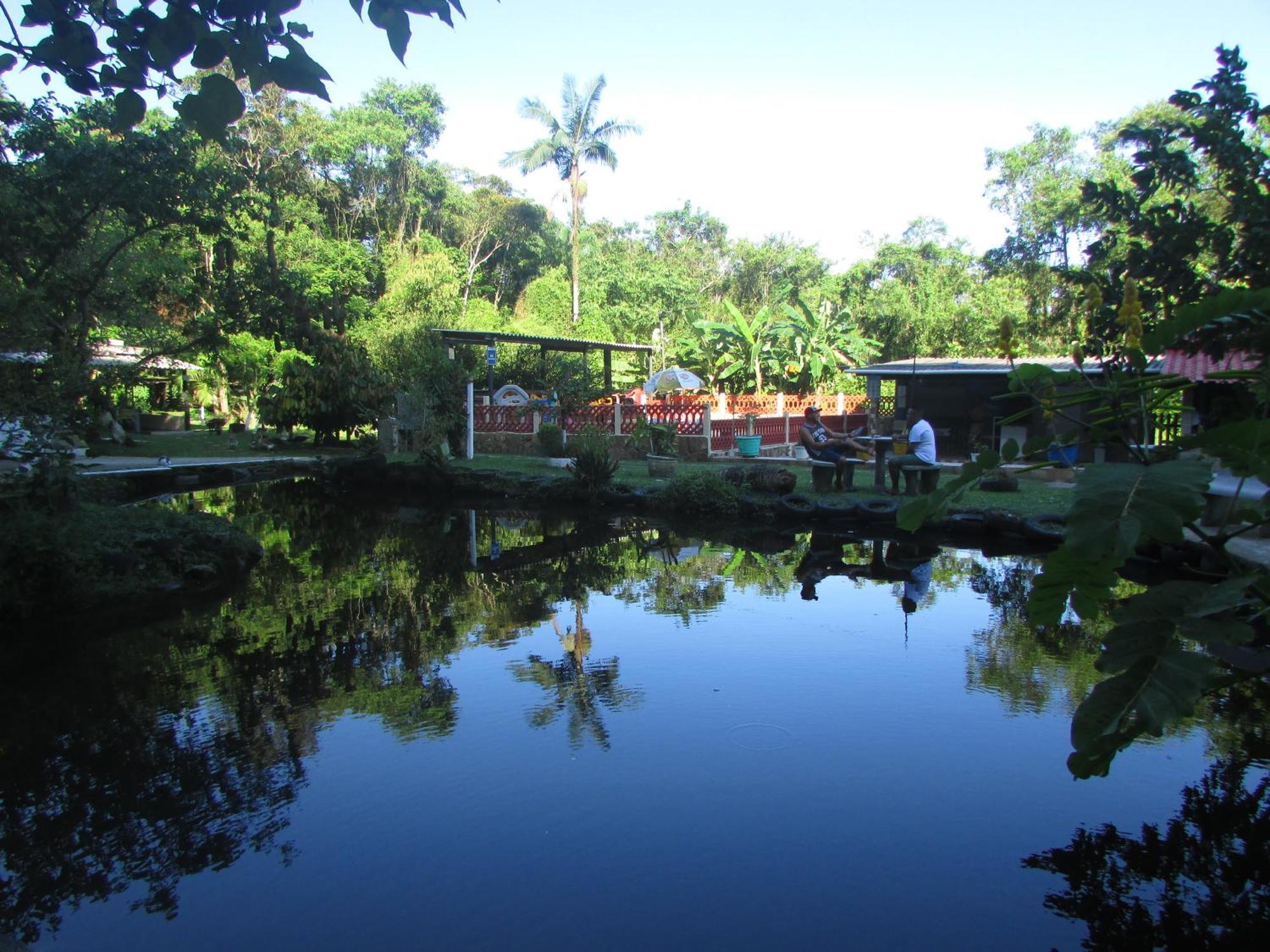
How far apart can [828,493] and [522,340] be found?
10129 mm

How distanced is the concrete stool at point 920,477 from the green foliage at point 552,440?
335 inches

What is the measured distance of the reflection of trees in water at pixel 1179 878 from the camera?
3.38m

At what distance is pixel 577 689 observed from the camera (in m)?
6.24

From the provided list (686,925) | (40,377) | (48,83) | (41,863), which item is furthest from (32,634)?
(686,925)

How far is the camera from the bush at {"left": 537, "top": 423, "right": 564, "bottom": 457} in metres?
19.9

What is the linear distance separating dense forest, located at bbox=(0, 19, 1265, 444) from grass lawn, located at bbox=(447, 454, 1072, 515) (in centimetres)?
236

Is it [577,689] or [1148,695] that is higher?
[1148,695]

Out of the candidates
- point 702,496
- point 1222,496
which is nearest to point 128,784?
point 1222,496

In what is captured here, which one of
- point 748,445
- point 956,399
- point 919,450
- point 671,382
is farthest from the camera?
point 671,382

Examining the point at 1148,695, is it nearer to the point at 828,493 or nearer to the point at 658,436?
the point at 828,493

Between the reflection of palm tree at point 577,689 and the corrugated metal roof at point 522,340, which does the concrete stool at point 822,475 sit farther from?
the corrugated metal roof at point 522,340

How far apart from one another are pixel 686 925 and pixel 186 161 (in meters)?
16.8

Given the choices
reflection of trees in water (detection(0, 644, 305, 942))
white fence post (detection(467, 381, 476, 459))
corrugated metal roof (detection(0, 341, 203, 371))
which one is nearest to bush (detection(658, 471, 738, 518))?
white fence post (detection(467, 381, 476, 459))

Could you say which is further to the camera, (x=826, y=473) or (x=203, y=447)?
(x=203, y=447)
